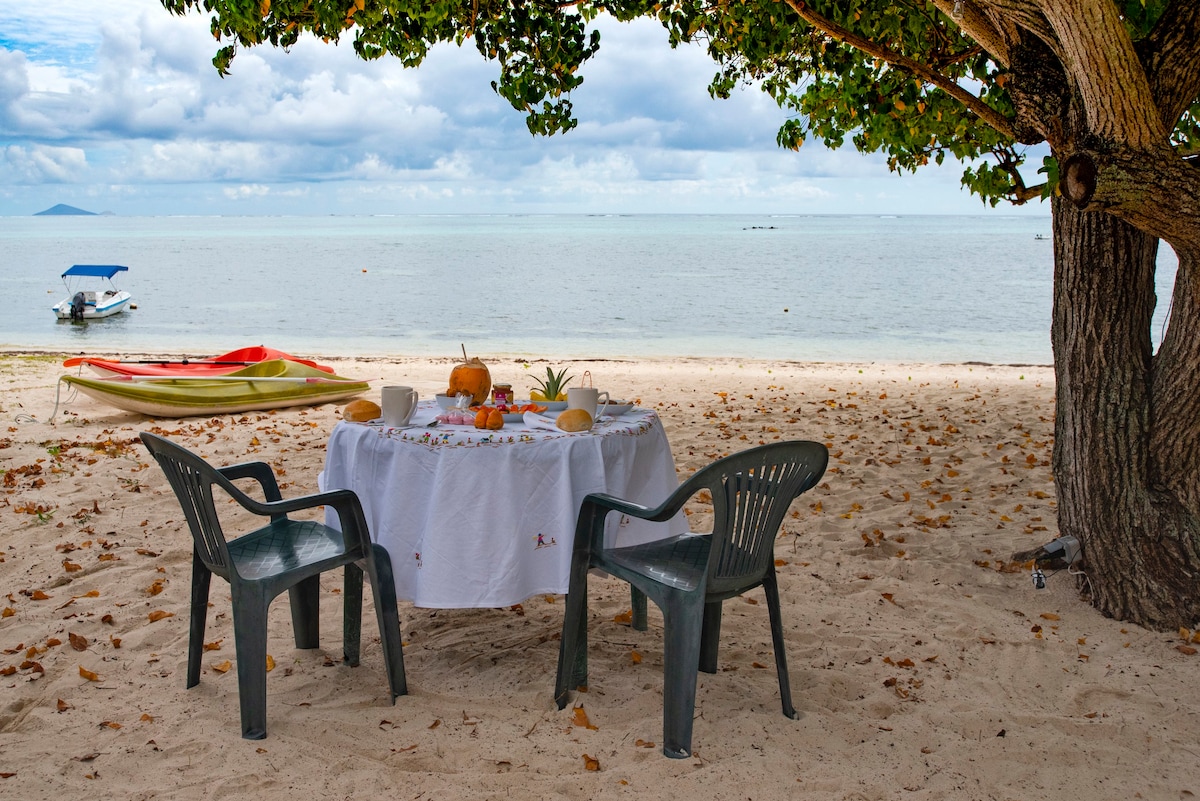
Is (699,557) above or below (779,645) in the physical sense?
above

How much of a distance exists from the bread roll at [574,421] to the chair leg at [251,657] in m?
1.12

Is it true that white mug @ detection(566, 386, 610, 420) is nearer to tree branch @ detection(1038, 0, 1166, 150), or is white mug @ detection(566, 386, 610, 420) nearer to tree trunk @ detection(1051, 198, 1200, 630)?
tree branch @ detection(1038, 0, 1166, 150)

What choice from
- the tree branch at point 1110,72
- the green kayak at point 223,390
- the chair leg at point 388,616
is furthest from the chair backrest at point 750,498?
the green kayak at point 223,390

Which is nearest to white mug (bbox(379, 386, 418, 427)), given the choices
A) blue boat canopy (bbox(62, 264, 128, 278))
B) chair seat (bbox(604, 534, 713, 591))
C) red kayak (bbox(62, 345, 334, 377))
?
chair seat (bbox(604, 534, 713, 591))

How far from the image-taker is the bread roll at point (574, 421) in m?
3.14

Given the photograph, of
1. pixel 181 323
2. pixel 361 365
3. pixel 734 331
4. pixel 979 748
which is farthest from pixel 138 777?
pixel 181 323

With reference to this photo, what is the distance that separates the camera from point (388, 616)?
3135 mm

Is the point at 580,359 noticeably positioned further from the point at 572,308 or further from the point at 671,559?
the point at 671,559

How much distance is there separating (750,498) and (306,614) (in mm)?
1951

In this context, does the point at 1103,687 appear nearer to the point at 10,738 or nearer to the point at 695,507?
the point at 695,507

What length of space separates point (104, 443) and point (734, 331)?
63.3 feet

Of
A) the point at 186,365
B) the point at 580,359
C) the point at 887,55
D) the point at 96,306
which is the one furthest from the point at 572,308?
the point at 887,55

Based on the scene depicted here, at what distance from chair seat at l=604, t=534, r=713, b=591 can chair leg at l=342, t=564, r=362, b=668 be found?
1055 millimetres

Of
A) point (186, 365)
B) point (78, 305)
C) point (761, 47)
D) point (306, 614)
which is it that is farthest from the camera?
point (78, 305)
